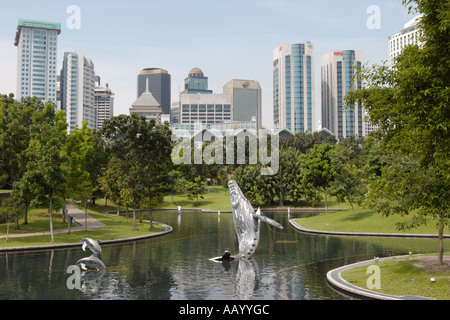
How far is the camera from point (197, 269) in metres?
25.6

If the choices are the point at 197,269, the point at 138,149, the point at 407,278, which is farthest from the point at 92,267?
the point at 138,149

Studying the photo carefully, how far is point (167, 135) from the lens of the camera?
44.3 m

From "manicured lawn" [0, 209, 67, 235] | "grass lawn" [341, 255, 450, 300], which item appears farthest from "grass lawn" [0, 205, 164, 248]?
"grass lawn" [341, 255, 450, 300]

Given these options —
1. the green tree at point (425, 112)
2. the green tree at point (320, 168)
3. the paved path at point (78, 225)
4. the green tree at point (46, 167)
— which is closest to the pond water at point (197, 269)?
the green tree at point (46, 167)

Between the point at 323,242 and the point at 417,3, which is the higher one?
the point at 417,3

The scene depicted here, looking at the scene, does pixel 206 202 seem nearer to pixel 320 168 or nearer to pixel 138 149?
pixel 320 168

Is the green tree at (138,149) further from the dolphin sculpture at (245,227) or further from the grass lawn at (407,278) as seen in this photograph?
the grass lawn at (407,278)

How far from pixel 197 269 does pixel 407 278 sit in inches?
471

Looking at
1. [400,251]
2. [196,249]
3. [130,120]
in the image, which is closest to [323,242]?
[400,251]

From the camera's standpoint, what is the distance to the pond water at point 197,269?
19.9 metres

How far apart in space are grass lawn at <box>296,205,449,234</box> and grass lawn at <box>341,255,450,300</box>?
54.6 feet

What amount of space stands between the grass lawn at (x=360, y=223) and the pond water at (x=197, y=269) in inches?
126
